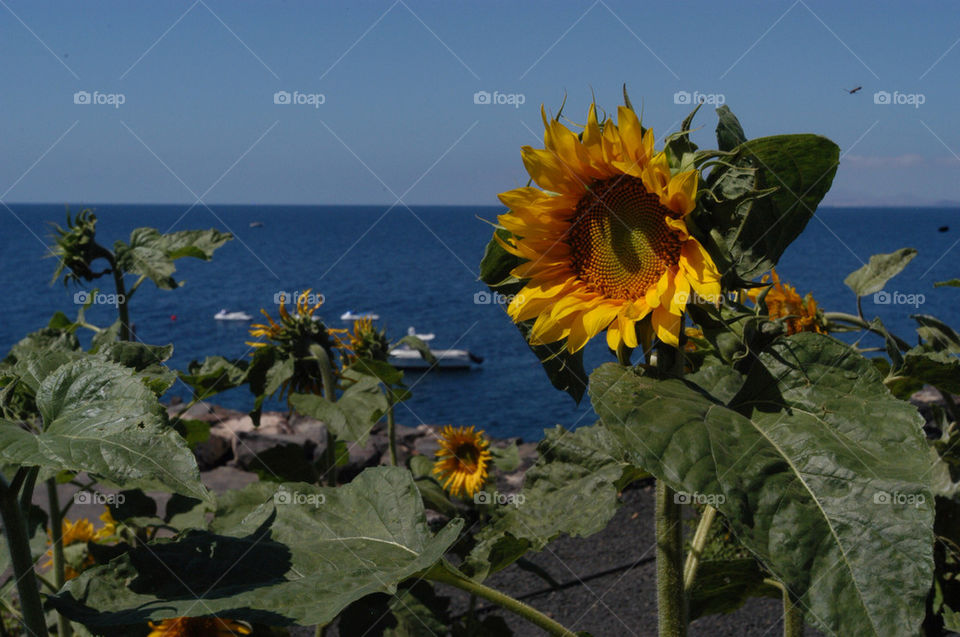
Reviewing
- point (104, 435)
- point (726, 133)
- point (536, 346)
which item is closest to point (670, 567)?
point (536, 346)

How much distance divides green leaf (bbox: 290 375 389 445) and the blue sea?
51 cm

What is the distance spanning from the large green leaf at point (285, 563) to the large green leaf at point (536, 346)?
318 millimetres

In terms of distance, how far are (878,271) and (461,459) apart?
2.22 m

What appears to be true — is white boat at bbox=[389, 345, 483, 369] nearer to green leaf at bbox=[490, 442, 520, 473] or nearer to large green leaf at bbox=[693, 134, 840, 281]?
green leaf at bbox=[490, 442, 520, 473]

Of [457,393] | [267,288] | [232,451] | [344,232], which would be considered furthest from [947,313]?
[344,232]

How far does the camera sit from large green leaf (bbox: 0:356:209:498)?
105cm

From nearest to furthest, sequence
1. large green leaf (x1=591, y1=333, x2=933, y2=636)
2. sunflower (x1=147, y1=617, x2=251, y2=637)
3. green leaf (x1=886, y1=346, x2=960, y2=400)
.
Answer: large green leaf (x1=591, y1=333, x2=933, y2=636), green leaf (x1=886, y1=346, x2=960, y2=400), sunflower (x1=147, y1=617, x2=251, y2=637)

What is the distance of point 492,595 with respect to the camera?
148 cm

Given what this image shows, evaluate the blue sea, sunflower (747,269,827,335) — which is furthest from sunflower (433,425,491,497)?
sunflower (747,269,827,335)

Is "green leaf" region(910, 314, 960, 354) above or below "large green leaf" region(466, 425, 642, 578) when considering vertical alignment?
above

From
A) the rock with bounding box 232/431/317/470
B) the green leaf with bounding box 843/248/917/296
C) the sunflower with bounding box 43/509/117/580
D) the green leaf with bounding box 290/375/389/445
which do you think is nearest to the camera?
the green leaf with bounding box 843/248/917/296

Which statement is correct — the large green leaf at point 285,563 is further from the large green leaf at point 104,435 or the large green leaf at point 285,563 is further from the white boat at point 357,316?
the white boat at point 357,316

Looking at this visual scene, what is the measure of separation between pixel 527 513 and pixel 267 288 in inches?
2035

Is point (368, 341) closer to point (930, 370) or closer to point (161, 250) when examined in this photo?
point (161, 250)
